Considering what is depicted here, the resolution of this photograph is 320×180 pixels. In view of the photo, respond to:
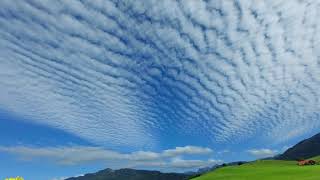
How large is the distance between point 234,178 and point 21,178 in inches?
1807

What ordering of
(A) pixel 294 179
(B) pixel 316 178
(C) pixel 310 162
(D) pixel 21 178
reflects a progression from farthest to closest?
1. (C) pixel 310 162
2. (A) pixel 294 179
3. (B) pixel 316 178
4. (D) pixel 21 178

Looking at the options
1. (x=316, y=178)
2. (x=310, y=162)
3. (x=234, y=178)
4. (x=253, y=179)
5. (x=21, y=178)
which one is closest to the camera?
(x=21, y=178)

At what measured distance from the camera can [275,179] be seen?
50.9 m

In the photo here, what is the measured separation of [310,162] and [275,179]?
120ft

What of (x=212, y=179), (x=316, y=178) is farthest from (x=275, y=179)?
(x=212, y=179)

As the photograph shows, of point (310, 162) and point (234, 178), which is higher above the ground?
point (310, 162)

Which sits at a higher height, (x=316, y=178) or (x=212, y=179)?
(x=212, y=179)

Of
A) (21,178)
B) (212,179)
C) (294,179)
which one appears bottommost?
(21,178)

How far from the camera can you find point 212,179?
214ft

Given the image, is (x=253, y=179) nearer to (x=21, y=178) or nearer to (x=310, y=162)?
(x=310, y=162)

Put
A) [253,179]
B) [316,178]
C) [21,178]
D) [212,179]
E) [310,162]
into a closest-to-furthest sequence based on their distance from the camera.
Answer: [21,178] < [316,178] < [253,179] < [212,179] < [310,162]

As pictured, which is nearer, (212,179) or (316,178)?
(316,178)

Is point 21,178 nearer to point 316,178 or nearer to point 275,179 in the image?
point 316,178

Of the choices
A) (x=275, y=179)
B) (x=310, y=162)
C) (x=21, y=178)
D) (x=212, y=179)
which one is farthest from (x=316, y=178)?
(x=310, y=162)
